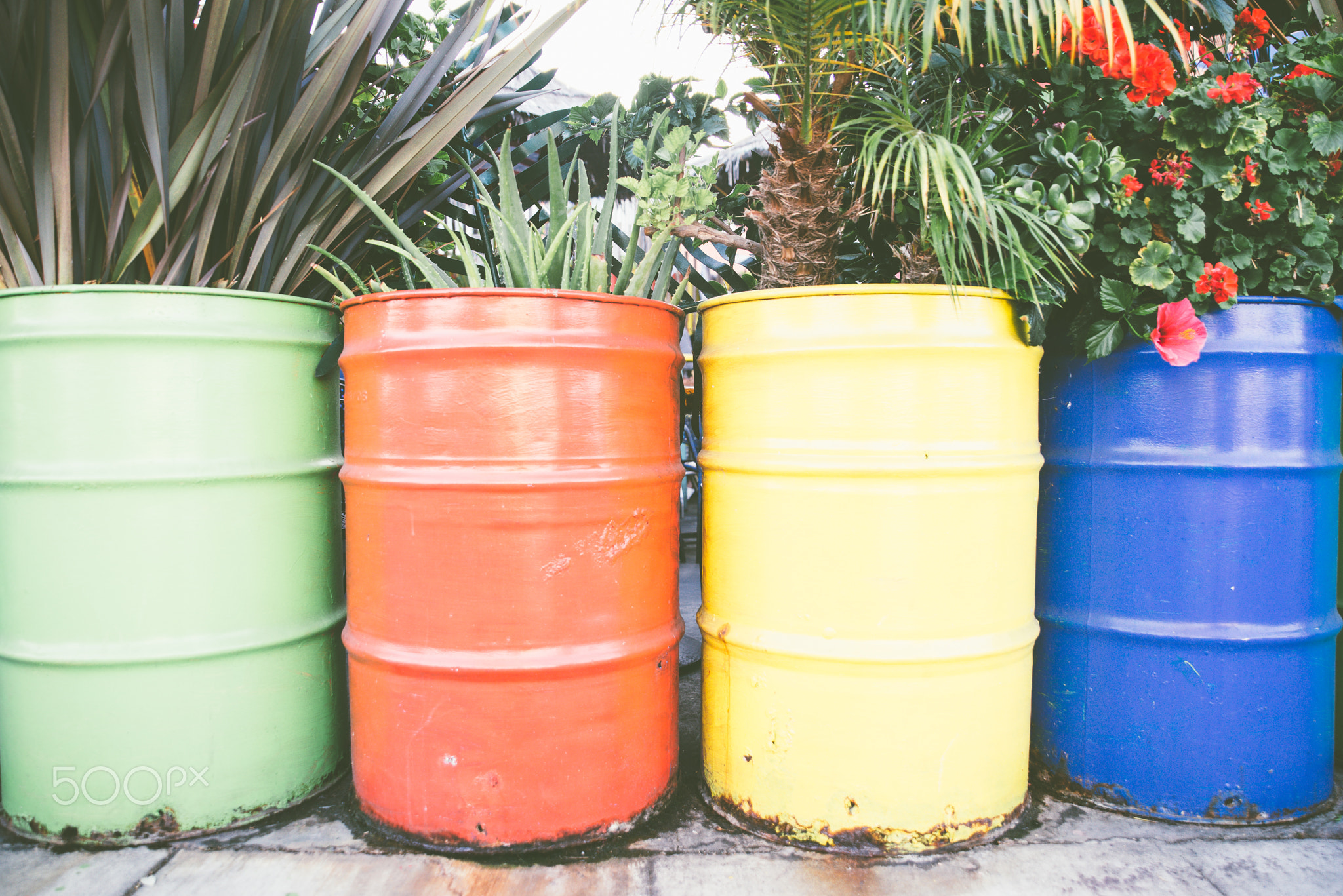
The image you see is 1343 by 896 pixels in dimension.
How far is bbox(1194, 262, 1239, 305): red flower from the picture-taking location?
1673 millimetres

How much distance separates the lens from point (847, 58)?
1908 millimetres

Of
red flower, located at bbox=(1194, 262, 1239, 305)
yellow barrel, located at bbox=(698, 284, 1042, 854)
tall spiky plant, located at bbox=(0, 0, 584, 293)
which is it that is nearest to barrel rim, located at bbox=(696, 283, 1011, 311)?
yellow barrel, located at bbox=(698, 284, 1042, 854)

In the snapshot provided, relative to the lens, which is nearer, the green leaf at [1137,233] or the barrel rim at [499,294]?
the barrel rim at [499,294]

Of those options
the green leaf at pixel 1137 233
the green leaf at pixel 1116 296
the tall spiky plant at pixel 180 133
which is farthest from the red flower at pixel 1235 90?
the tall spiky plant at pixel 180 133

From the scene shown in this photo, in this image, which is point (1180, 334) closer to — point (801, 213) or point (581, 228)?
point (801, 213)

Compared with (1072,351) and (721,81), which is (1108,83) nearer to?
(1072,351)

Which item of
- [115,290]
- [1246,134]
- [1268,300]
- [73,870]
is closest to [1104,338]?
[1268,300]

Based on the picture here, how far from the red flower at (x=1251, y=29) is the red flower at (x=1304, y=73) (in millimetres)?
105

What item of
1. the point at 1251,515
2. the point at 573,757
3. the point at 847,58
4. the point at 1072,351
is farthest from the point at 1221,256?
the point at 573,757

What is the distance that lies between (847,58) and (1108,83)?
0.61 metres

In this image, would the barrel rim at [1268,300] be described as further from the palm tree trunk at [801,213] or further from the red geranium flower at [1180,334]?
the palm tree trunk at [801,213]

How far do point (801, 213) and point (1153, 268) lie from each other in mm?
801

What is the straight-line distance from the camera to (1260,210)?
1701 millimetres

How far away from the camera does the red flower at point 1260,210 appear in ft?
5.58
